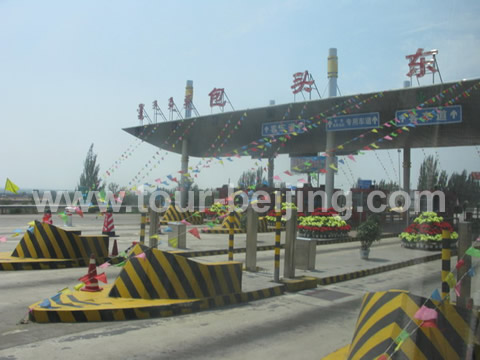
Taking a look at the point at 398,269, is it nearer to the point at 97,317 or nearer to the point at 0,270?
the point at 97,317

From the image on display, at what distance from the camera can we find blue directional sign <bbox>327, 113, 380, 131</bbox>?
2239 centimetres

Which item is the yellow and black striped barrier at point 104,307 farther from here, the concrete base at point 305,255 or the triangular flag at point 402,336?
the triangular flag at point 402,336

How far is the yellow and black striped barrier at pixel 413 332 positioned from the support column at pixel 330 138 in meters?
20.9

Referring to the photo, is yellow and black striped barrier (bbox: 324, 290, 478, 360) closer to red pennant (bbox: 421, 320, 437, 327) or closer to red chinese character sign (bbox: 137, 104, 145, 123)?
red pennant (bbox: 421, 320, 437, 327)

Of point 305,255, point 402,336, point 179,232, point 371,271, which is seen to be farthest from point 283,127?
point 402,336

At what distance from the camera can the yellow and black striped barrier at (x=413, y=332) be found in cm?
374

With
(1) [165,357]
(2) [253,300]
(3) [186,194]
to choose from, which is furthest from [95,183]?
(1) [165,357]

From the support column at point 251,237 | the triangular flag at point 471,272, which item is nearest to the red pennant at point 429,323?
the triangular flag at point 471,272

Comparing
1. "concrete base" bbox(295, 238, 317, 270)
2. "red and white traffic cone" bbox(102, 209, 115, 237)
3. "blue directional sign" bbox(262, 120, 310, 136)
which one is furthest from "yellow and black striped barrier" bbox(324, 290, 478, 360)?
"blue directional sign" bbox(262, 120, 310, 136)

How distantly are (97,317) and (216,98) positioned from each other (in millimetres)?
24208

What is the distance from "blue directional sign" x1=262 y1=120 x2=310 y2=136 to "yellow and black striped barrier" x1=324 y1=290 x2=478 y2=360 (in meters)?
21.5

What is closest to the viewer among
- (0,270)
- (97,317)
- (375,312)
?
(375,312)

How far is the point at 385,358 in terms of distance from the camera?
3.80 metres

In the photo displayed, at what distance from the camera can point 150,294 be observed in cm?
781
